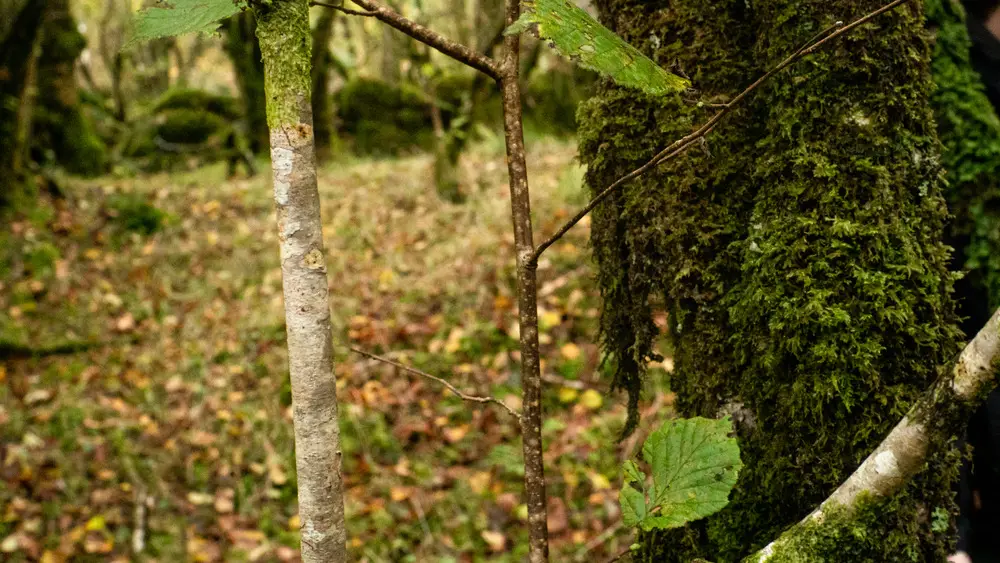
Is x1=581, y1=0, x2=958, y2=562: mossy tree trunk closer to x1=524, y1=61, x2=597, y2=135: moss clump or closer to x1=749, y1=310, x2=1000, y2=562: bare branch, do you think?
x1=749, y1=310, x2=1000, y2=562: bare branch

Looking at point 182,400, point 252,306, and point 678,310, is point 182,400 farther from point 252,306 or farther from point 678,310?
point 678,310

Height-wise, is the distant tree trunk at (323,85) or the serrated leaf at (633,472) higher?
the distant tree trunk at (323,85)

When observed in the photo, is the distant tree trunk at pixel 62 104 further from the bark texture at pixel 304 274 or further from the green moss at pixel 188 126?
the bark texture at pixel 304 274

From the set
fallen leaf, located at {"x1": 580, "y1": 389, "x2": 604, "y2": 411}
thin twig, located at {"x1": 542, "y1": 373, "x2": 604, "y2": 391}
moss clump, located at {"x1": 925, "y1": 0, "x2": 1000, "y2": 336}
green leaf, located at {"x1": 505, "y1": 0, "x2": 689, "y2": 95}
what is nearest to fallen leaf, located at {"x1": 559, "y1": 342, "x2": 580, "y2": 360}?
thin twig, located at {"x1": 542, "y1": 373, "x2": 604, "y2": 391}

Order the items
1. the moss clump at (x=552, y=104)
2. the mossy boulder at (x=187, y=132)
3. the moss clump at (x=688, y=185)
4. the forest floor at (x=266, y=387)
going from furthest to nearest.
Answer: the mossy boulder at (x=187, y=132) < the moss clump at (x=552, y=104) < the forest floor at (x=266, y=387) < the moss clump at (x=688, y=185)

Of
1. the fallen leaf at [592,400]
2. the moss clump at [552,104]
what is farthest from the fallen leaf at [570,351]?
the moss clump at [552,104]

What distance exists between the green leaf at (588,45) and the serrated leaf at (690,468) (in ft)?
A: 1.86

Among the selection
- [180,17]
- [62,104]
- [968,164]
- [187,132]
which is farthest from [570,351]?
[187,132]

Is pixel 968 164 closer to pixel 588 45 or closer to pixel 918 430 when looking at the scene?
pixel 918 430

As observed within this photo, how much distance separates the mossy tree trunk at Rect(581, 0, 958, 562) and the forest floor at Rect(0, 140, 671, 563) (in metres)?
1.54

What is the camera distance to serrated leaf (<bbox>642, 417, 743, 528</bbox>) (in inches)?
38.9

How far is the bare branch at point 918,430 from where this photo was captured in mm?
847

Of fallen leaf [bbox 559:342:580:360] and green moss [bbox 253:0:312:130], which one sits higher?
green moss [bbox 253:0:312:130]

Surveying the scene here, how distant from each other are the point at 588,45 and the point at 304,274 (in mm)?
567
